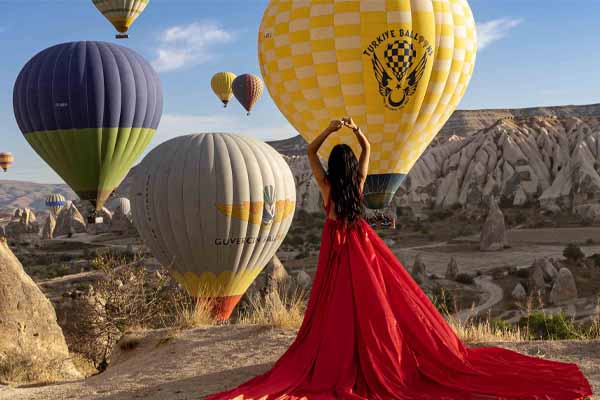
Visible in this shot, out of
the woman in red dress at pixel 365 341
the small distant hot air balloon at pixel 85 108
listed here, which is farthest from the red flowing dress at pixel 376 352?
the small distant hot air balloon at pixel 85 108

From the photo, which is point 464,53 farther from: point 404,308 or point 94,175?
point 94,175

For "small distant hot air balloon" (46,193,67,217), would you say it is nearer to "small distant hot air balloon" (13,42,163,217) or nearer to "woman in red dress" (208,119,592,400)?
"small distant hot air balloon" (13,42,163,217)

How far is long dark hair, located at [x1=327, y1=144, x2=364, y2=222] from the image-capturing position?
5273 millimetres

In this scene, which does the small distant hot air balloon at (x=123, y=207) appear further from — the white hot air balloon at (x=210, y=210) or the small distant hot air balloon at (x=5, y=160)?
the white hot air balloon at (x=210, y=210)

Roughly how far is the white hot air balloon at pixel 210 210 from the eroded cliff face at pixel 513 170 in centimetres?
4413

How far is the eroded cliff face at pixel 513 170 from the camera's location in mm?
60156

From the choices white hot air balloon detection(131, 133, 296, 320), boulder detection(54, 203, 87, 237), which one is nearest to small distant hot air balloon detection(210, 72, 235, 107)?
boulder detection(54, 203, 87, 237)

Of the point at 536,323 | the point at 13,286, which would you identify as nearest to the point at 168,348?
the point at 13,286

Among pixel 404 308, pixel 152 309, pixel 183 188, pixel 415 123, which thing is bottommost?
pixel 152 309

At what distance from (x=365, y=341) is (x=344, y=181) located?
1.24 metres

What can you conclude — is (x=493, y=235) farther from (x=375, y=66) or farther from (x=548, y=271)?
(x=375, y=66)

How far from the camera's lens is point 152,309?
1088cm

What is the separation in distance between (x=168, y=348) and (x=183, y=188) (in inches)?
401

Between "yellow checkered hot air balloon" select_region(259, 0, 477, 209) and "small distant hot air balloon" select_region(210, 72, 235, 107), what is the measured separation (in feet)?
139
